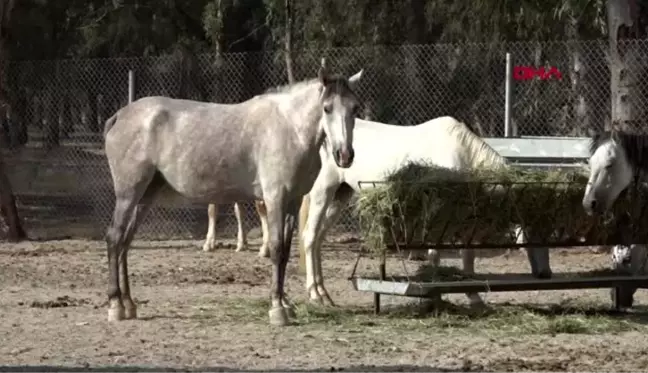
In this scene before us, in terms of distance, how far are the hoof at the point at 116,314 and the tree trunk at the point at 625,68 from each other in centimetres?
699

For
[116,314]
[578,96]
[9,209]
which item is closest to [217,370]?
[116,314]

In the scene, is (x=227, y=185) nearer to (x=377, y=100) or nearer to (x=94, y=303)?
(x=94, y=303)

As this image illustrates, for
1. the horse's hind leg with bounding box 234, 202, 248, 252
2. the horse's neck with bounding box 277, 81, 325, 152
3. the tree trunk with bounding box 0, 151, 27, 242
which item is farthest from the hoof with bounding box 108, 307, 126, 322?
the tree trunk with bounding box 0, 151, 27, 242

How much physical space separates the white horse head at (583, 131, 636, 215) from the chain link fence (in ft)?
20.8

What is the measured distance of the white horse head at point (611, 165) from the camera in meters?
10.8

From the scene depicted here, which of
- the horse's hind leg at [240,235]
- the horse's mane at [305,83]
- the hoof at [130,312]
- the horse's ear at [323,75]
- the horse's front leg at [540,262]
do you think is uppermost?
the horse's ear at [323,75]

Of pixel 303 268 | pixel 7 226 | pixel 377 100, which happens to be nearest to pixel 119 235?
pixel 303 268

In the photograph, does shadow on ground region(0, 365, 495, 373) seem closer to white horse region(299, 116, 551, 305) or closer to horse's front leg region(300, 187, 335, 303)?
white horse region(299, 116, 551, 305)

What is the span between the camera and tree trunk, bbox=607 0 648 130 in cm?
1579

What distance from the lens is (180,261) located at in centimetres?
Result: 1547

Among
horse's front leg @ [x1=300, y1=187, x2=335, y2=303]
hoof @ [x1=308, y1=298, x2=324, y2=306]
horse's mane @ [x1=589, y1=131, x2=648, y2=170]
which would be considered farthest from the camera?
horse's front leg @ [x1=300, y1=187, x2=335, y2=303]

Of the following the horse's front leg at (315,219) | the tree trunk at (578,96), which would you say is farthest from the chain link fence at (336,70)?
the horse's front leg at (315,219)

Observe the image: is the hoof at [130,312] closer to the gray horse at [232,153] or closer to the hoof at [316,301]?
the gray horse at [232,153]

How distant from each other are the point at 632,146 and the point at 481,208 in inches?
53.7
